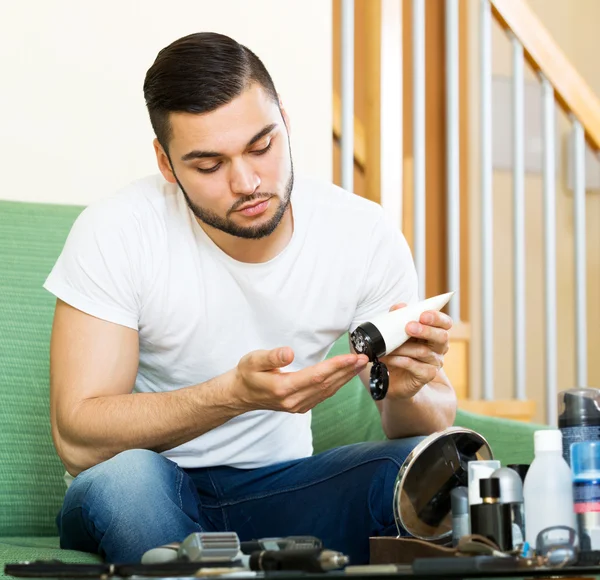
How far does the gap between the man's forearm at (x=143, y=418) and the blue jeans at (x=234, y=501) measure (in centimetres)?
5

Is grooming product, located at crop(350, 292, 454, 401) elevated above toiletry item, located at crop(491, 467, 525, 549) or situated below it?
above

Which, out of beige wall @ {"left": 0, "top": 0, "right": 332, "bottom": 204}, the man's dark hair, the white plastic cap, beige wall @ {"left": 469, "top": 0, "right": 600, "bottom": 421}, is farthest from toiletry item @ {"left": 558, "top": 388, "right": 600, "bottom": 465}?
beige wall @ {"left": 469, "top": 0, "right": 600, "bottom": 421}

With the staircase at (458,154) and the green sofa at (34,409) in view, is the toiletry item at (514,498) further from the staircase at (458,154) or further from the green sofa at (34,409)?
the staircase at (458,154)

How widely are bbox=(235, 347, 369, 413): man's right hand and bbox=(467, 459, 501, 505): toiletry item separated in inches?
8.5

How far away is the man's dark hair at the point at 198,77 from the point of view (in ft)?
4.63

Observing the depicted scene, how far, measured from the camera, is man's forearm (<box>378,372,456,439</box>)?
1.46 meters

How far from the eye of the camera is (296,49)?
2.16 meters

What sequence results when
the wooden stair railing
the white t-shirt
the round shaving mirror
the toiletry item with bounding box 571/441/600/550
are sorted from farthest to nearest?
the wooden stair railing, the white t-shirt, the round shaving mirror, the toiletry item with bounding box 571/441/600/550

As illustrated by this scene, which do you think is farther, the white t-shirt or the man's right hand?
the white t-shirt

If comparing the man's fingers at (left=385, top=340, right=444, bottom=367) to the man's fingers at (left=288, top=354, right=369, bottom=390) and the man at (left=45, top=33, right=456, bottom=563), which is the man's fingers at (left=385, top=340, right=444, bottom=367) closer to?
the man at (left=45, top=33, right=456, bottom=563)

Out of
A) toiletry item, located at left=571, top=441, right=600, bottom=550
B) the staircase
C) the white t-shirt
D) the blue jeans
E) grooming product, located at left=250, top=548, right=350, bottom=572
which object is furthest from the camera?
the staircase

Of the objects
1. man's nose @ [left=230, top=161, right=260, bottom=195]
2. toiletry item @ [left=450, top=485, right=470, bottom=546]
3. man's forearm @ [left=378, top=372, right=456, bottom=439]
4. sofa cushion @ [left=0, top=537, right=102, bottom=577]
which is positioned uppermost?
man's nose @ [left=230, top=161, right=260, bottom=195]

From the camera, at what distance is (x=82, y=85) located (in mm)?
1972

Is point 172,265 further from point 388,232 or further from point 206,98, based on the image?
point 388,232
